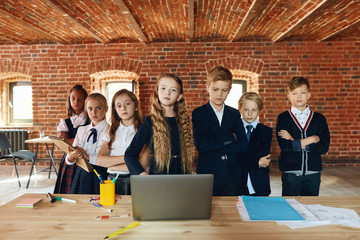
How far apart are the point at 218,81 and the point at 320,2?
2593 mm

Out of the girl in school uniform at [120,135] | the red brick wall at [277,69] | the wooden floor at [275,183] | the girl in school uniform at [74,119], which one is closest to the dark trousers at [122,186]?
the girl in school uniform at [120,135]

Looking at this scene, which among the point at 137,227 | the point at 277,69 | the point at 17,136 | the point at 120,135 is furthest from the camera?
the point at 17,136

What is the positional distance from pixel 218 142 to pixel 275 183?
2.74m

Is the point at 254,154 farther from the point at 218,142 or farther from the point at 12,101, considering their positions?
the point at 12,101

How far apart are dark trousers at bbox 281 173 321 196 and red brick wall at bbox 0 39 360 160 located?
3005 millimetres

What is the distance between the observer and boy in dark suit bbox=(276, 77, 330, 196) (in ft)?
6.67

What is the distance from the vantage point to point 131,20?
3887 mm

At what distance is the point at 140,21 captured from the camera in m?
4.10

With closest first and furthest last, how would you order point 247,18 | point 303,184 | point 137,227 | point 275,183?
point 137,227 < point 303,184 < point 247,18 < point 275,183

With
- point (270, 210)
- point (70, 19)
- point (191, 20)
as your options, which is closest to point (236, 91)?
point (191, 20)

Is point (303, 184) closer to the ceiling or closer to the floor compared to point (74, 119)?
closer to the floor

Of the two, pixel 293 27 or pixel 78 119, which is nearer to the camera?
pixel 78 119

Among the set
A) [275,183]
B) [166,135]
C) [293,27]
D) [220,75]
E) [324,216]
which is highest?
[293,27]

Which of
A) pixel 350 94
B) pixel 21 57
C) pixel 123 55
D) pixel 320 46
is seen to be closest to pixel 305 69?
pixel 320 46
